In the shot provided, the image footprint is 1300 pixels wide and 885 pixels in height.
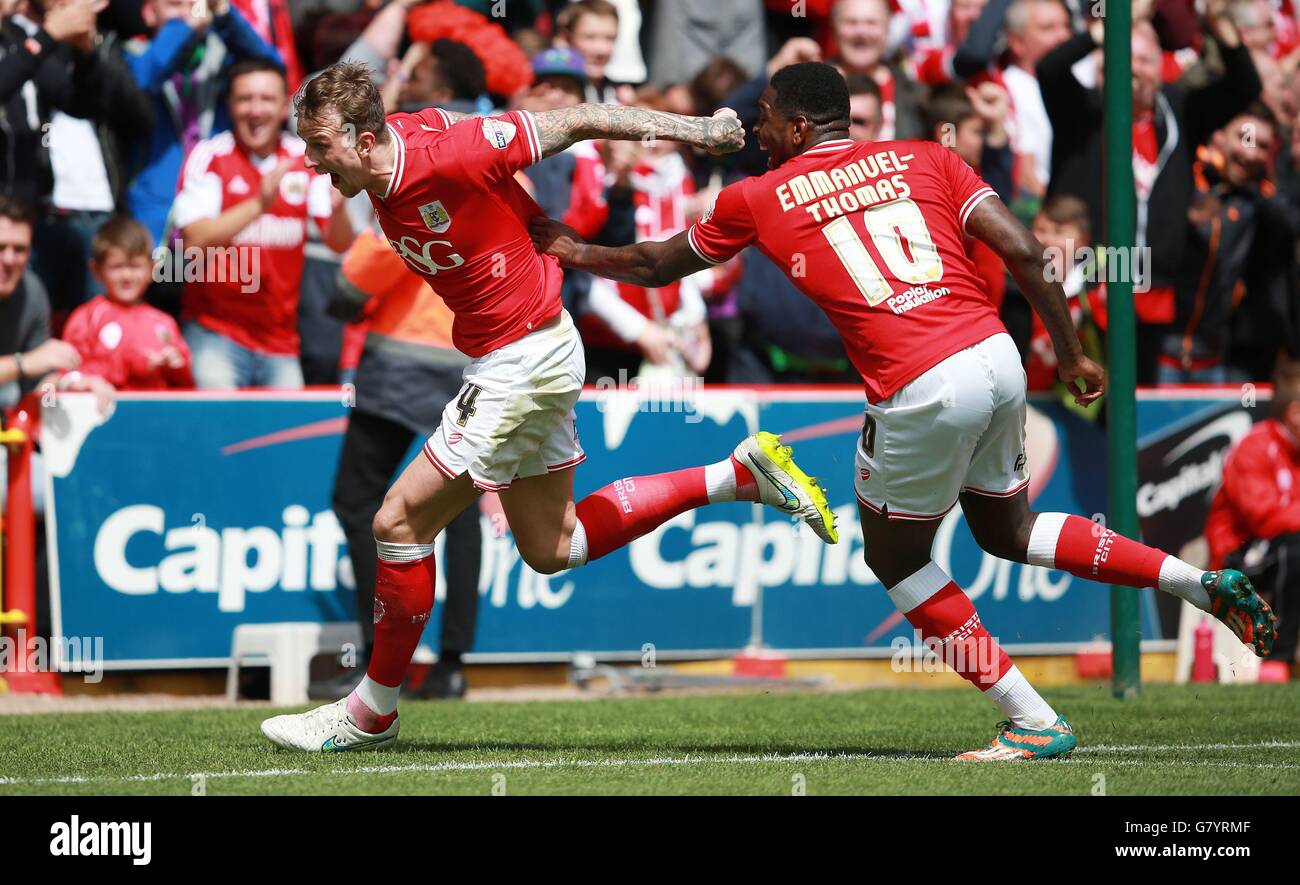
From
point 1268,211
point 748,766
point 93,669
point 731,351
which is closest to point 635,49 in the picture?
point 731,351

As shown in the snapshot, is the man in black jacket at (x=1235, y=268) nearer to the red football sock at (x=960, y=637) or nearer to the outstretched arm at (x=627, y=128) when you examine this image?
the red football sock at (x=960, y=637)

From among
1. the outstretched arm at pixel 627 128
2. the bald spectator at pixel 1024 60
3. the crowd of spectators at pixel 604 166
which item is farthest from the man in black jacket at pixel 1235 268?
the outstretched arm at pixel 627 128

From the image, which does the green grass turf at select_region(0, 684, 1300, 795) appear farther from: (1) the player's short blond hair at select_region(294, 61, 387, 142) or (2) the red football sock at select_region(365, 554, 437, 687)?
(1) the player's short blond hair at select_region(294, 61, 387, 142)

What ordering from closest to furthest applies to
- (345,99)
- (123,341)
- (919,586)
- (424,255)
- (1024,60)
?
(345,99), (919,586), (424,255), (123,341), (1024,60)

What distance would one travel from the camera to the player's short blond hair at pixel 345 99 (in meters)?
6.21

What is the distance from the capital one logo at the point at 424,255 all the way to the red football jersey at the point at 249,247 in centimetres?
358

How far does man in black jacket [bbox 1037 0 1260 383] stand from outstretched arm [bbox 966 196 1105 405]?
17.2 ft

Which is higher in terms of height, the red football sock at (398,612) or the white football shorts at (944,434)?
the white football shorts at (944,434)

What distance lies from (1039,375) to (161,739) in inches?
226

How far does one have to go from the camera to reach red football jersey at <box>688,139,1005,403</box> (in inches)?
243

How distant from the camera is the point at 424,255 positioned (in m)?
6.49

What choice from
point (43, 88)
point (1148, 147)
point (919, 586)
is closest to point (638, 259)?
point (919, 586)

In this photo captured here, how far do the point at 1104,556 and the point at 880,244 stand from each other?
1.36 metres

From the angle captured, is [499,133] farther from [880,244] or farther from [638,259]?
[880,244]
